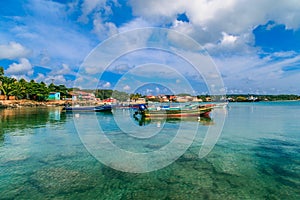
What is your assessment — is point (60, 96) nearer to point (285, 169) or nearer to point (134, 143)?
point (134, 143)

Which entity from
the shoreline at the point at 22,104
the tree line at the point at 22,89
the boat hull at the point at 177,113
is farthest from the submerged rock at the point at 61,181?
the tree line at the point at 22,89

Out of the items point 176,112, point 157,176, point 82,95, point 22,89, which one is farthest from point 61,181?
point 82,95

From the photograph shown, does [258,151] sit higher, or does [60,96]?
[60,96]

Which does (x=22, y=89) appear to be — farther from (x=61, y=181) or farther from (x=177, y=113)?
(x=61, y=181)

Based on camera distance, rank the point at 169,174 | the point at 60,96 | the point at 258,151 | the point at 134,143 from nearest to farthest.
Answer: the point at 169,174
the point at 258,151
the point at 134,143
the point at 60,96

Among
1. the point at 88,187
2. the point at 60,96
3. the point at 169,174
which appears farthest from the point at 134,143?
the point at 60,96

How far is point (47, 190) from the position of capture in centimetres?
710

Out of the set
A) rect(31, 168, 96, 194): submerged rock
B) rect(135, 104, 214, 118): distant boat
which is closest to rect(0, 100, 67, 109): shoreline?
rect(135, 104, 214, 118): distant boat

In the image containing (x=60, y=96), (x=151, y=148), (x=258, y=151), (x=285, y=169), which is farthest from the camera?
(x=60, y=96)

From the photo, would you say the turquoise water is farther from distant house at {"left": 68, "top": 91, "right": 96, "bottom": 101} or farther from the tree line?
distant house at {"left": 68, "top": 91, "right": 96, "bottom": 101}

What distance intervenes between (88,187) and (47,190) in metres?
1.42

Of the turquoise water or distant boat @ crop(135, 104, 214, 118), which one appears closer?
the turquoise water

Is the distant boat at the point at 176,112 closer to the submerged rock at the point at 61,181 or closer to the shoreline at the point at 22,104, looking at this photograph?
the submerged rock at the point at 61,181

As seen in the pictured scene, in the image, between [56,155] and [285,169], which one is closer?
[285,169]
